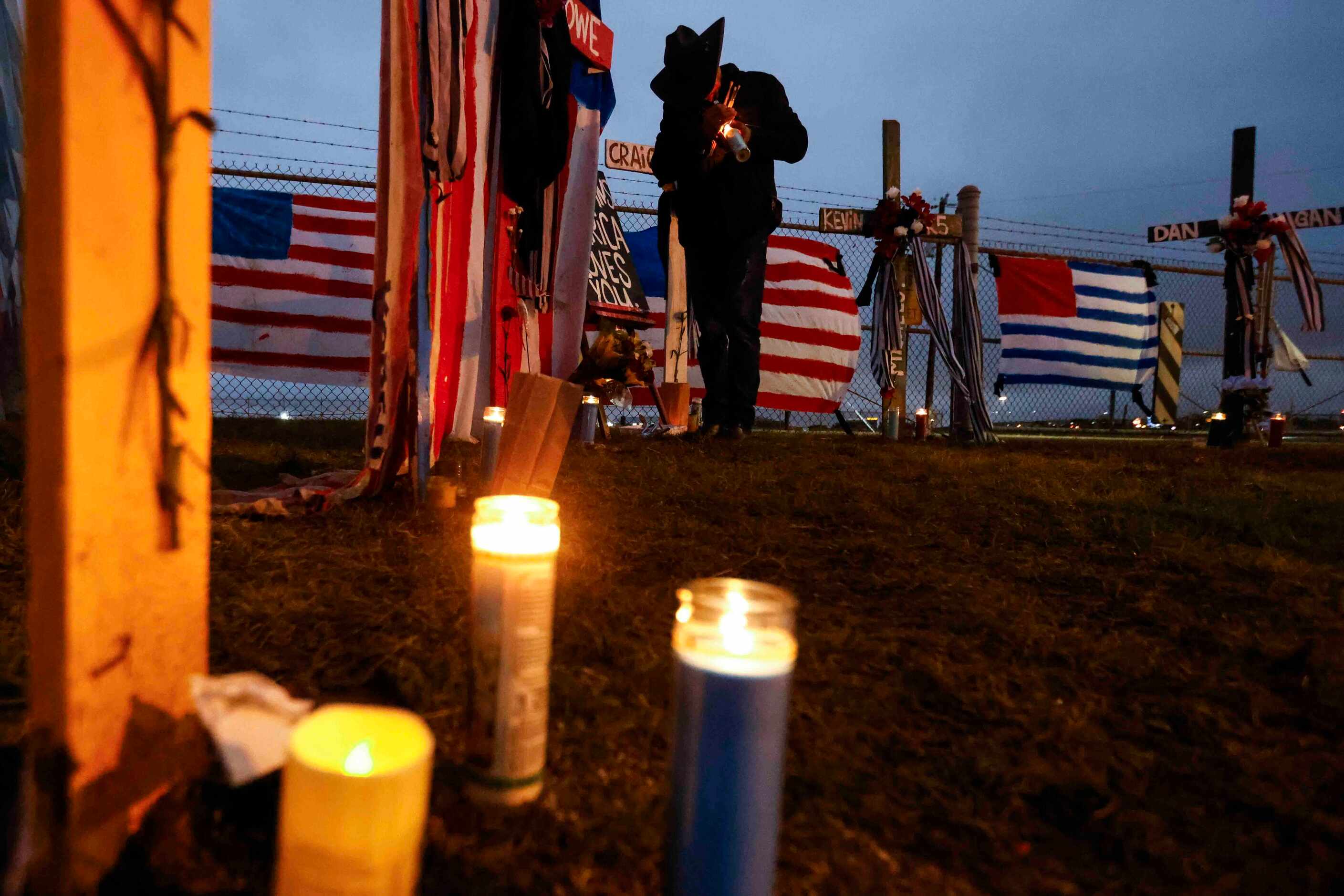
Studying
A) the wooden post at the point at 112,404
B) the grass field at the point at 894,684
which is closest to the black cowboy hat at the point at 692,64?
the grass field at the point at 894,684

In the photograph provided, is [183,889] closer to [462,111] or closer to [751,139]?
[462,111]

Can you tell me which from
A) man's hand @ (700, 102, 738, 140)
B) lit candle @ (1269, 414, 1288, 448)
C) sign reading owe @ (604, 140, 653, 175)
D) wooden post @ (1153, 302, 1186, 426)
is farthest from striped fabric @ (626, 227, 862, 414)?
wooden post @ (1153, 302, 1186, 426)

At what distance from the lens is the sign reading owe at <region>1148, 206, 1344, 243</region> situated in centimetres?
704

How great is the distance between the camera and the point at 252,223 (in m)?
5.69

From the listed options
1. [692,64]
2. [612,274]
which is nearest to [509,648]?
[692,64]

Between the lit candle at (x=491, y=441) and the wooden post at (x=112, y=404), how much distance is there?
1.79 metres

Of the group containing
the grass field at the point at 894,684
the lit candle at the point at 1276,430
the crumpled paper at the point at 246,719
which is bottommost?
the grass field at the point at 894,684

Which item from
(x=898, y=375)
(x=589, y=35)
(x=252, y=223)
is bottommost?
(x=898, y=375)

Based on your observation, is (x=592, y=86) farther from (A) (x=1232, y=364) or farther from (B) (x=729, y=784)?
(A) (x=1232, y=364)

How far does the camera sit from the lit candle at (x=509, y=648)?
868mm

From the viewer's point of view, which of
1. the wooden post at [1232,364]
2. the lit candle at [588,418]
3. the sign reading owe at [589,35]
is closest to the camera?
the sign reading owe at [589,35]

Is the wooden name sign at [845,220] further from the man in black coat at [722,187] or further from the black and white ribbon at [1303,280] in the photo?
the black and white ribbon at [1303,280]

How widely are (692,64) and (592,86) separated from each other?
64 cm

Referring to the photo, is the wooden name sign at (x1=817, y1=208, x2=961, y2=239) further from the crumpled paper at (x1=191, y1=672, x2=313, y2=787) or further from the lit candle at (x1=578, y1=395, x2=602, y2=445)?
the crumpled paper at (x1=191, y1=672, x2=313, y2=787)
